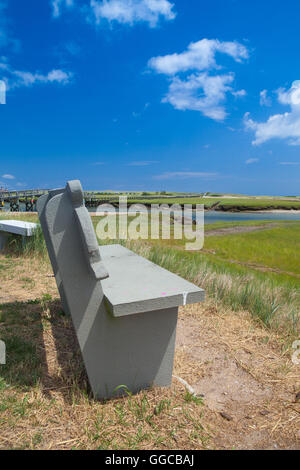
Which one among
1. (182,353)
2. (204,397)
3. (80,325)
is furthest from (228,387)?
(80,325)

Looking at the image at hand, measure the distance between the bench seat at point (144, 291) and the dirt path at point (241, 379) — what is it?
32.4 inches

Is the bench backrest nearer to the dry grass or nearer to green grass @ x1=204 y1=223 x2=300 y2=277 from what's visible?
the dry grass

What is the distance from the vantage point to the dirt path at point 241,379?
1.84m

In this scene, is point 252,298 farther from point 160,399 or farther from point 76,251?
point 76,251

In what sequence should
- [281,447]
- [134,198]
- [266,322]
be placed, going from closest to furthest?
[281,447] < [266,322] < [134,198]

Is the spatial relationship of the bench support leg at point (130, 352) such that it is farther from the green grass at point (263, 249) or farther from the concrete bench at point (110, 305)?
the green grass at point (263, 249)

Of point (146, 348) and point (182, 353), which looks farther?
point (182, 353)

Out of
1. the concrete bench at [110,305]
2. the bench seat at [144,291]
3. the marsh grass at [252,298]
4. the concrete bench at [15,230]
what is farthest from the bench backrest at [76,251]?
the concrete bench at [15,230]

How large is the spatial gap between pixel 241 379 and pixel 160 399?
2.58 feet

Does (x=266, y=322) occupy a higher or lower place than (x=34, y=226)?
lower

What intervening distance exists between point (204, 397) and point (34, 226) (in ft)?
17.0

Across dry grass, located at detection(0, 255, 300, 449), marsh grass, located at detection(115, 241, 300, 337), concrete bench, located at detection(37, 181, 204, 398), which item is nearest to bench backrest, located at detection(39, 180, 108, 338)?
concrete bench, located at detection(37, 181, 204, 398)

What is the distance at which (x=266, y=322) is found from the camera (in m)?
3.63

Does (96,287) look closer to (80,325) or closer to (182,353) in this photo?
(80,325)
